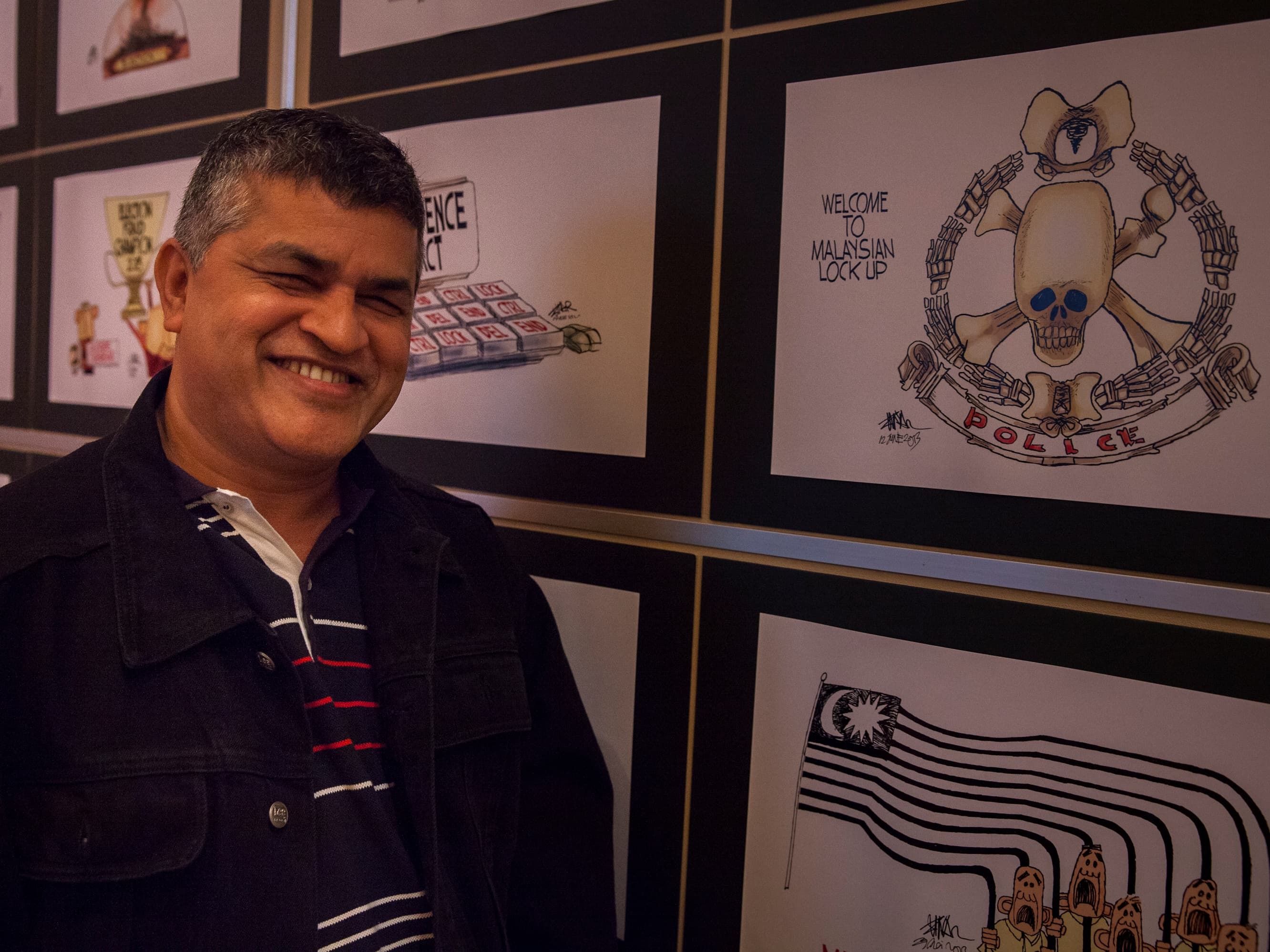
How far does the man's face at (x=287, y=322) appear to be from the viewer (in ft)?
2.72

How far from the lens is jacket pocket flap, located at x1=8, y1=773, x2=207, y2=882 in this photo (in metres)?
0.71

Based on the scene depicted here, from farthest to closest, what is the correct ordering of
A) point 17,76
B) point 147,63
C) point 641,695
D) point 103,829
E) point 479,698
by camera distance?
point 17,76 → point 147,63 → point 641,695 → point 479,698 → point 103,829

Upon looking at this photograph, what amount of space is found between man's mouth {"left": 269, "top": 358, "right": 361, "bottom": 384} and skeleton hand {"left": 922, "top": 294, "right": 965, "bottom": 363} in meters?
0.61

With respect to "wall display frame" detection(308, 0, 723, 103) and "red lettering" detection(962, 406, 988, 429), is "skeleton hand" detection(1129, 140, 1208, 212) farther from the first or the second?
"wall display frame" detection(308, 0, 723, 103)

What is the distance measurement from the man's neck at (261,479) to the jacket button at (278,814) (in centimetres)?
26

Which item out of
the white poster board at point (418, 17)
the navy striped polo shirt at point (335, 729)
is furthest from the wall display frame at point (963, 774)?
the white poster board at point (418, 17)

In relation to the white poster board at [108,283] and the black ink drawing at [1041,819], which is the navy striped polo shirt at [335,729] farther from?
the white poster board at [108,283]

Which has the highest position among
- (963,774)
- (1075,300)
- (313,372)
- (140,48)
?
(140,48)

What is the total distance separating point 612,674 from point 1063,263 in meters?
0.69

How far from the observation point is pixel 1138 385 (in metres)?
0.81

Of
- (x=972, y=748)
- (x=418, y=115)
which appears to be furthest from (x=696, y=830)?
(x=418, y=115)

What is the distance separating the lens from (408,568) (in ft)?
3.11

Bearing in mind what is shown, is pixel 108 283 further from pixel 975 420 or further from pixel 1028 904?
pixel 1028 904

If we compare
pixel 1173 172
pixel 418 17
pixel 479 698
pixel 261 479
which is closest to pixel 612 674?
pixel 479 698
